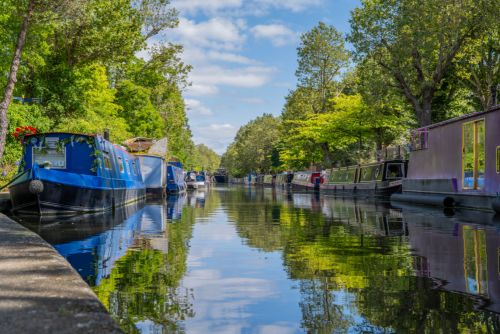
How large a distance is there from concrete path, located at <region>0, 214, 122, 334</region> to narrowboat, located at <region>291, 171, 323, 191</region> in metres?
51.8

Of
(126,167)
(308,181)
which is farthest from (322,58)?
(126,167)

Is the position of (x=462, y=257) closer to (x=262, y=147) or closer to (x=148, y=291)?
(x=148, y=291)

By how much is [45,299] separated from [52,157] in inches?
681

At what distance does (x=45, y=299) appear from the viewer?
4.53 m

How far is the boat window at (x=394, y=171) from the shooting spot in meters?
35.4

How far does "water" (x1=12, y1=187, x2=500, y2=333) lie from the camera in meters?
5.29

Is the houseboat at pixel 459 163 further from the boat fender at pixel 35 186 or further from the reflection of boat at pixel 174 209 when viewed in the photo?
the boat fender at pixel 35 186

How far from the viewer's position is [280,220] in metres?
18.2

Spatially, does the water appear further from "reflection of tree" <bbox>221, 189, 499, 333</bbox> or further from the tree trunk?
the tree trunk

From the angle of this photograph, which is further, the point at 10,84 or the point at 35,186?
the point at 10,84

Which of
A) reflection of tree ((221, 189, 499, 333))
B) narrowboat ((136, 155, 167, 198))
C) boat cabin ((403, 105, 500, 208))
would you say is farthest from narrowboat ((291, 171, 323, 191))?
reflection of tree ((221, 189, 499, 333))

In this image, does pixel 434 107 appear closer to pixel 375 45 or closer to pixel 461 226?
pixel 375 45

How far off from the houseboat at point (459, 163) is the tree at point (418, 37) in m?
4.48

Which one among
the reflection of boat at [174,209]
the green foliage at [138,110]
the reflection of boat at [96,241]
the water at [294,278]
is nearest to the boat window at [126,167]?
the reflection of boat at [174,209]
